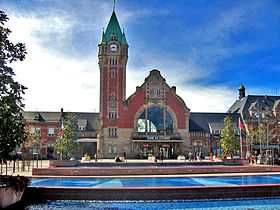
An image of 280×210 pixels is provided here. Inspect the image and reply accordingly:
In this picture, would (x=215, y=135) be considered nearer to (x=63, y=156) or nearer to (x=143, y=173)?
(x=63, y=156)

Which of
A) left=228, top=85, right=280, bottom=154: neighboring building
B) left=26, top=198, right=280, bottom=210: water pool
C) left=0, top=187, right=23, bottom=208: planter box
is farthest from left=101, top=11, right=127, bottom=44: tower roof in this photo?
left=0, top=187, right=23, bottom=208: planter box

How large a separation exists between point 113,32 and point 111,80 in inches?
388

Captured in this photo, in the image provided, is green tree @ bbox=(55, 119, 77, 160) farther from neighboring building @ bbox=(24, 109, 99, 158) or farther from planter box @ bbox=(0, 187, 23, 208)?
planter box @ bbox=(0, 187, 23, 208)

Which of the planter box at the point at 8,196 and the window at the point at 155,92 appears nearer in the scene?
the planter box at the point at 8,196

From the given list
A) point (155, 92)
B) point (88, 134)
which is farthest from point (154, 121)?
point (88, 134)

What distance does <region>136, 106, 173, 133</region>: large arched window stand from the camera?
2689 inches

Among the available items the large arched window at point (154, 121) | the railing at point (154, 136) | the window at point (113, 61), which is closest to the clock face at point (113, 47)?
the window at point (113, 61)

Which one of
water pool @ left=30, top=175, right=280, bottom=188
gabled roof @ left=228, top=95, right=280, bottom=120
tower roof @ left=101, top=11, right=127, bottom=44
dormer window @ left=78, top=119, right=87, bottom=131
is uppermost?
tower roof @ left=101, top=11, right=127, bottom=44

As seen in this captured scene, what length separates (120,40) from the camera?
7156 centimetres

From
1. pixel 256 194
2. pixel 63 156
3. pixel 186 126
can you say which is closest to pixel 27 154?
pixel 63 156

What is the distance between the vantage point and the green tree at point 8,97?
675 inches

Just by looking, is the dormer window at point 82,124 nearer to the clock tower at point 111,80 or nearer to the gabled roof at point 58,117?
the gabled roof at point 58,117

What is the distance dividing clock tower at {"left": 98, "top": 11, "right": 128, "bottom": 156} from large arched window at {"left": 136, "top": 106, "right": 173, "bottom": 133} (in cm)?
423

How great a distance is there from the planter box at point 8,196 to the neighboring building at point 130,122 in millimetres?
47648
